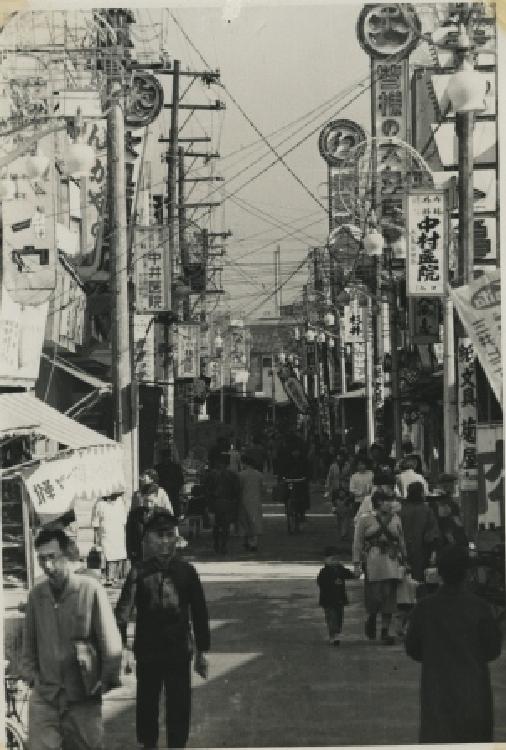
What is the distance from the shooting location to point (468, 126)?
1834 centimetres

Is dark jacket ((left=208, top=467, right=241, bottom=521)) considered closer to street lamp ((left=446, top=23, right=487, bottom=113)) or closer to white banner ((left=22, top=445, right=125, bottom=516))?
white banner ((left=22, top=445, right=125, bottom=516))

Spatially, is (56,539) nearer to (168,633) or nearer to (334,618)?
(168,633)

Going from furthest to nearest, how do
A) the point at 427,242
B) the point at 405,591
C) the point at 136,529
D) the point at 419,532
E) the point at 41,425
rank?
the point at 427,242 < the point at 136,529 < the point at 419,532 < the point at 41,425 < the point at 405,591

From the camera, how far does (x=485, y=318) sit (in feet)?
41.3

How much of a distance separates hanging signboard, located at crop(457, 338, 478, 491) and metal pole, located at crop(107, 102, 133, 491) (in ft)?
17.1

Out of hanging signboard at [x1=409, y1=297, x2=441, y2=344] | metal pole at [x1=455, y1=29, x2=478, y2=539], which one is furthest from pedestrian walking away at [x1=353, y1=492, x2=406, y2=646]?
hanging signboard at [x1=409, y1=297, x2=441, y2=344]

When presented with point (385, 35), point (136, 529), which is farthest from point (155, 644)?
point (385, 35)

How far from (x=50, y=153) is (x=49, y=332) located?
3531mm

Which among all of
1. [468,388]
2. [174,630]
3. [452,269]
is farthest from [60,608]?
[452,269]

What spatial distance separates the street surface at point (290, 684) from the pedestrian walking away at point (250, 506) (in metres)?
4.93

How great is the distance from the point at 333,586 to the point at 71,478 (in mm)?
2987

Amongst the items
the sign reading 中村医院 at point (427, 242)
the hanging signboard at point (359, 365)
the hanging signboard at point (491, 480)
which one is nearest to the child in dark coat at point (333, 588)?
the hanging signboard at point (491, 480)

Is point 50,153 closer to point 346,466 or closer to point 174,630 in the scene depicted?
point 346,466

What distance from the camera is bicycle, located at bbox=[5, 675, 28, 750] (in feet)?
30.6
